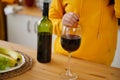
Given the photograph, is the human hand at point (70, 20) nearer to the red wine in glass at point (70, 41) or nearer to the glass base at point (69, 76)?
the red wine in glass at point (70, 41)

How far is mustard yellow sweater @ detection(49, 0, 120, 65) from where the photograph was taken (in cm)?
113

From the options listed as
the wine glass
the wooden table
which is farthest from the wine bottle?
the wine glass

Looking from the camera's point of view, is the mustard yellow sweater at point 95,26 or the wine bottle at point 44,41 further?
the mustard yellow sweater at point 95,26

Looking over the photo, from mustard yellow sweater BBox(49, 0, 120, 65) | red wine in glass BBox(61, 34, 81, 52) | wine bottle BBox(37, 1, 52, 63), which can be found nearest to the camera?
red wine in glass BBox(61, 34, 81, 52)

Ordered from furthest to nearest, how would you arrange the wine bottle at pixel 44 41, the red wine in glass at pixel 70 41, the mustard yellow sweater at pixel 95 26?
the mustard yellow sweater at pixel 95 26, the wine bottle at pixel 44 41, the red wine in glass at pixel 70 41

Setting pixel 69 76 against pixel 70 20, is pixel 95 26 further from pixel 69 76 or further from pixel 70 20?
pixel 69 76

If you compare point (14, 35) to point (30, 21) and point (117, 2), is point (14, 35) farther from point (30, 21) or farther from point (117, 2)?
point (117, 2)

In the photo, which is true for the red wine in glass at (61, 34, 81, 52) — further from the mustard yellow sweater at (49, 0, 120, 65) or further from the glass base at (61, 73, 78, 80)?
the mustard yellow sweater at (49, 0, 120, 65)

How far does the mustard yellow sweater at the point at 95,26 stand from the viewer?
1.13 meters

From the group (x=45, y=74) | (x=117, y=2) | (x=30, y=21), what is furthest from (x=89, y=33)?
(x=30, y=21)

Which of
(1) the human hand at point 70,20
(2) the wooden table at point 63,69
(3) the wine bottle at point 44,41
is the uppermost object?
(1) the human hand at point 70,20

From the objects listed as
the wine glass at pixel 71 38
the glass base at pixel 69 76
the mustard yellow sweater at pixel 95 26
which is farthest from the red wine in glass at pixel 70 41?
the mustard yellow sweater at pixel 95 26

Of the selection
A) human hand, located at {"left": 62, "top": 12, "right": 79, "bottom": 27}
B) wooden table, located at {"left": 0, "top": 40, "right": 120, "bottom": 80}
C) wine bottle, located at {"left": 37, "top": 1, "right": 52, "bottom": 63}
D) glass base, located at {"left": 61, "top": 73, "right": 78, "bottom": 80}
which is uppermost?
human hand, located at {"left": 62, "top": 12, "right": 79, "bottom": 27}

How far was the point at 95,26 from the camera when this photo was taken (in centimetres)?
114
